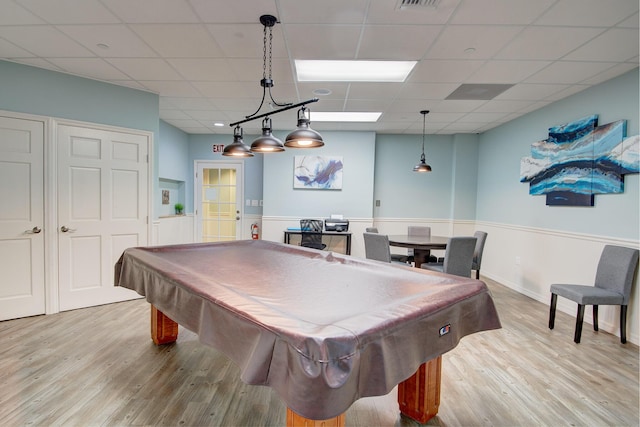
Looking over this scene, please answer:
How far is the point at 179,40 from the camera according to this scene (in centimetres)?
266

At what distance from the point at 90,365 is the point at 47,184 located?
213cm

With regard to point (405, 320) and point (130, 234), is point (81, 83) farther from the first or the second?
point (405, 320)

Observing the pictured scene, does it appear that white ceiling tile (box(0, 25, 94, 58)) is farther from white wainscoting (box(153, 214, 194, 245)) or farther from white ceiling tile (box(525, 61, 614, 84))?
white ceiling tile (box(525, 61, 614, 84))

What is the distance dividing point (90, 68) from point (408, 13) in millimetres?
3273

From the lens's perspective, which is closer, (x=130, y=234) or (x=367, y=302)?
(x=367, y=302)

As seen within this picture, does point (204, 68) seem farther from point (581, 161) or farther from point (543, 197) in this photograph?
point (543, 197)

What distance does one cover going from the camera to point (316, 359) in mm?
925

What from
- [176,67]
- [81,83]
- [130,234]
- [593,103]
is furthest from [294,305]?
[593,103]

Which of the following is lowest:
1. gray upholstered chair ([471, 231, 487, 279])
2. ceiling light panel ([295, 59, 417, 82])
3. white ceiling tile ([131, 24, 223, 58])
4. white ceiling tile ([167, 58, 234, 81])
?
gray upholstered chair ([471, 231, 487, 279])

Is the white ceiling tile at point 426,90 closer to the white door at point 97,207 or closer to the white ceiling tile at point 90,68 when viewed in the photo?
the white ceiling tile at point 90,68

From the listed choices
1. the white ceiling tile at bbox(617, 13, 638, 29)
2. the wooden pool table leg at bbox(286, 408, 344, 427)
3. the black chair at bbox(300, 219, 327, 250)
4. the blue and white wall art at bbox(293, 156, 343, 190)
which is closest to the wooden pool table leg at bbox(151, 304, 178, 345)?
the wooden pool table leg at bbox(286, 408, 344, 427)

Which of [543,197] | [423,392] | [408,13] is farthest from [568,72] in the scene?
[423,392]

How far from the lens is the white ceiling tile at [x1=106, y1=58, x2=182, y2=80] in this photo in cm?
308

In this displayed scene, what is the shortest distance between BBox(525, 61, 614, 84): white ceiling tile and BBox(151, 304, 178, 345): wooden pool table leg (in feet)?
14.2
